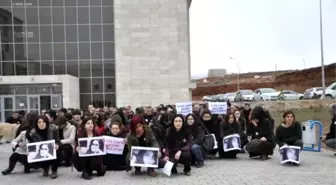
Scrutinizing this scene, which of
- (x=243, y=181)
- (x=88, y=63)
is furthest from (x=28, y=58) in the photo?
(x=243, y=181)

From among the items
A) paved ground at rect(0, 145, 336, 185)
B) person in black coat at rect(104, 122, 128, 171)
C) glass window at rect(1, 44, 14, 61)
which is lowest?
paved ground at rect(0, 145, 336, 185)

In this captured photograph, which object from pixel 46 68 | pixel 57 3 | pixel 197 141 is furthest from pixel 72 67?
pixel 197 141

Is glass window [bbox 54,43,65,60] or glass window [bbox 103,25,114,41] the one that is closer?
glass window [bbox 54,43,65,60]

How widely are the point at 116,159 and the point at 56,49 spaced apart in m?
25.0

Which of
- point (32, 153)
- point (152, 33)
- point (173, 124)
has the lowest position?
point (32, 153)

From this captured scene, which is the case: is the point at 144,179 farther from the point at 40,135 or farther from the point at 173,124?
the point at 40,135

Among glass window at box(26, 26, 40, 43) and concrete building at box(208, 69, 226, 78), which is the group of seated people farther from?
concrete building at box(208, 69, 226, 78)

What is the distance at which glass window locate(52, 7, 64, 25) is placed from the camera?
3328 cm

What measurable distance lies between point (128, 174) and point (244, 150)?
4871 mm

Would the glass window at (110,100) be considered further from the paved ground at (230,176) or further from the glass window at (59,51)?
the paved ground at (230,176)

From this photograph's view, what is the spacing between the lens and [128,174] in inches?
380

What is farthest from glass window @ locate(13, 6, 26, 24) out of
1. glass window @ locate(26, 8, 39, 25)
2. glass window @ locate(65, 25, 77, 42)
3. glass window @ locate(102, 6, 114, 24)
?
glass window @ locate(102, 6, 114, 24)

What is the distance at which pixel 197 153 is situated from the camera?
406 inches

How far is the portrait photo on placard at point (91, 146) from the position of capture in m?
9.30
